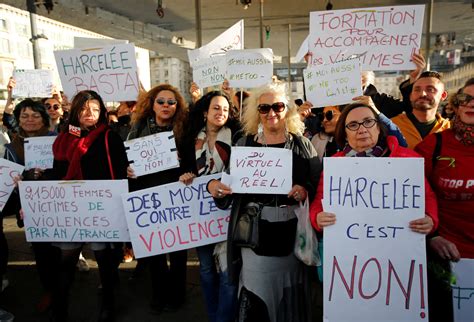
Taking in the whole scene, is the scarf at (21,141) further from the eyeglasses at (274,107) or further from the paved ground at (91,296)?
the eyeglasses at (274,107)

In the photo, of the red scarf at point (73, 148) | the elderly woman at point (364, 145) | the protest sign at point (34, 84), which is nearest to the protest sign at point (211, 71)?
the red scarf at point (73, 148)

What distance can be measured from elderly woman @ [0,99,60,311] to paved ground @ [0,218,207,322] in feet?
0.72

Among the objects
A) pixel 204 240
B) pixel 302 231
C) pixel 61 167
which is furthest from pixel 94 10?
pixel 302 231

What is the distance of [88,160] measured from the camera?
292 cm

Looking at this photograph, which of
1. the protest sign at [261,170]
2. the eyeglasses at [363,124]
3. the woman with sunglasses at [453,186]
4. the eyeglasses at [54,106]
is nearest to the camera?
the woman with sunglasses at [453,186]

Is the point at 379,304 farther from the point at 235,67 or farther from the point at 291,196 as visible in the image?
the point at 235,67

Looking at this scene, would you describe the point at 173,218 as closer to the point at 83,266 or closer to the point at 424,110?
the point at 83,266

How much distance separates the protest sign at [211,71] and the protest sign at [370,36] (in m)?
1.20

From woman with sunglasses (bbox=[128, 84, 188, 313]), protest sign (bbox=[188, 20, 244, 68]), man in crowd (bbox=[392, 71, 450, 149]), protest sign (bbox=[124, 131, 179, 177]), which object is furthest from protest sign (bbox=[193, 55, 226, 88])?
man in crowd (bbox=[392, 71, 450, 149])

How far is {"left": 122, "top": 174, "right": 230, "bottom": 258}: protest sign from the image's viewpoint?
9.53 feet

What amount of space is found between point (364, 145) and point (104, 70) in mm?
2590

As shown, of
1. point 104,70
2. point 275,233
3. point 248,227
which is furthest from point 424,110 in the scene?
point 104,70

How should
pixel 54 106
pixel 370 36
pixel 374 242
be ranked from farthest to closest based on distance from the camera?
pixel 54 106 → pixel 370 36 → pixel 374 242

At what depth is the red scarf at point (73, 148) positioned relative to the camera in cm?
288
